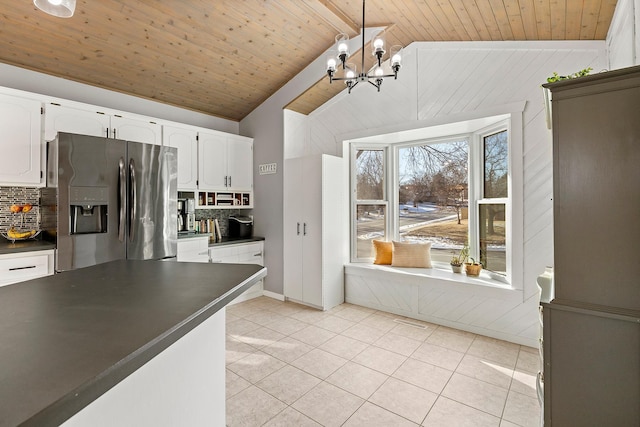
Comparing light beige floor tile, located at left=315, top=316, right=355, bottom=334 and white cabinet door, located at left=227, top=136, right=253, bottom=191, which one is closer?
light beige floor tile, located at left=315, top=316, right=355, bottom=334

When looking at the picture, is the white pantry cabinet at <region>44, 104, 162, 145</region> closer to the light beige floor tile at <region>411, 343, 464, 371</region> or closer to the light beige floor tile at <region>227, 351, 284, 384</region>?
the light beige floor tile at <region>227, 351, 284, 384</region>

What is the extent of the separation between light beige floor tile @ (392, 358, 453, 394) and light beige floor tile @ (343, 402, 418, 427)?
0.42 metres

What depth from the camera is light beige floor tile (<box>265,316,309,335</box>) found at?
3.31 meters

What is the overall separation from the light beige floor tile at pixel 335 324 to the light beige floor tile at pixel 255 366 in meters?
0.84

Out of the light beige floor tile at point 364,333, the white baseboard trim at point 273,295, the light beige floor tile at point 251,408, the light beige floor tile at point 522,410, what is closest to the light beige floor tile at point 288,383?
the light beige floor tile at point 251,408

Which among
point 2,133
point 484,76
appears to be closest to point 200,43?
point 2,133

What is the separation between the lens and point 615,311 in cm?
129

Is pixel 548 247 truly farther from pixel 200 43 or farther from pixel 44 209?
pixel 44 209

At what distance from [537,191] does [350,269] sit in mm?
2267

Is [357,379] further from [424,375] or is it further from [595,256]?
[595,256]

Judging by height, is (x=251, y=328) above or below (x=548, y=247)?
below

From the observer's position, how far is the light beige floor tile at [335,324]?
11.0ft

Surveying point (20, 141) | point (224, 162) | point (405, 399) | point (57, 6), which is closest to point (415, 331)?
point (405, 399)

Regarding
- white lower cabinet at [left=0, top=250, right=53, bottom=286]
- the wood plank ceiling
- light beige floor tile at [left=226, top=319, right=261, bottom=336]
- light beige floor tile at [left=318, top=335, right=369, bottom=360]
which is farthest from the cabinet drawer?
light beige floor tile at [left=318, top=335, right=369, bottom=360]
